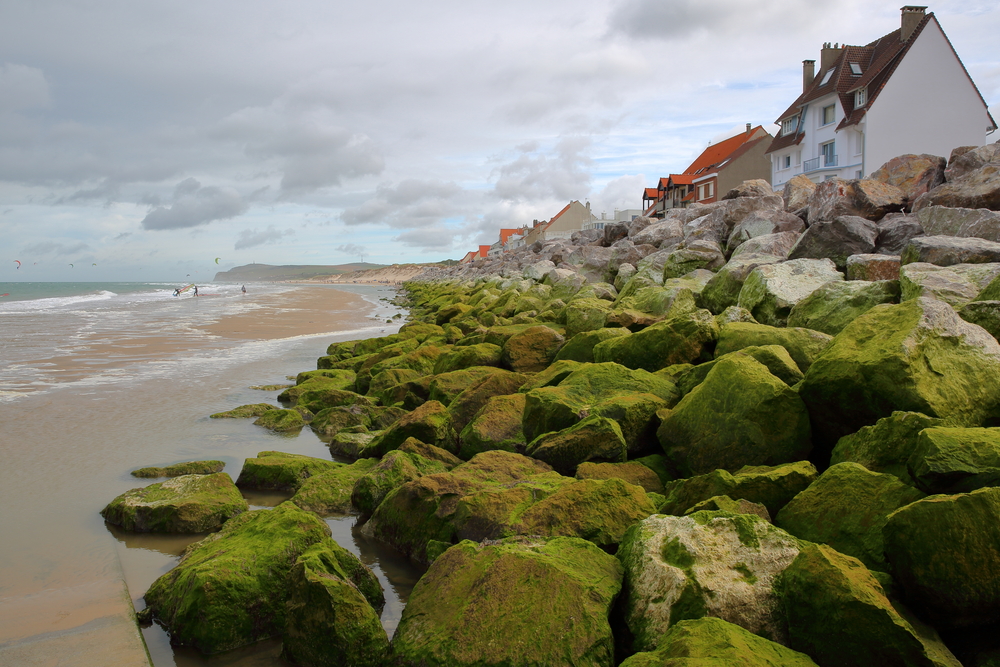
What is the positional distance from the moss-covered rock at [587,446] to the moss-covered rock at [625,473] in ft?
0.50

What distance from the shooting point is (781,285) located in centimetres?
678

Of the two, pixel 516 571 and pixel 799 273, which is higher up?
pixel 799 273

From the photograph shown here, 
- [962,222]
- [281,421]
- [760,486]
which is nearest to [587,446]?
[760,486]

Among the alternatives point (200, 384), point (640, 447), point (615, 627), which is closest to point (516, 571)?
point (615, 627)

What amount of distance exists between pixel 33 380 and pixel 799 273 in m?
10.5

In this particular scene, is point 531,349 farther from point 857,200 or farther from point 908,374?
point 857,200

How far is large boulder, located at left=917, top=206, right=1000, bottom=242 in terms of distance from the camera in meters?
7.17

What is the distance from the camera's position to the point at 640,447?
15.4 feet

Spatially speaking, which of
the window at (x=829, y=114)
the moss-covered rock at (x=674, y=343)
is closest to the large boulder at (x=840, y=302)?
the moss-covered rock at (x=674, y=343)

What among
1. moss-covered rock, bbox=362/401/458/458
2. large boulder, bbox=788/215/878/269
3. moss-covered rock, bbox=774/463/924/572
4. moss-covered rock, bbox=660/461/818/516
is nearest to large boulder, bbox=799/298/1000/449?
moss-covered rock, bbox=660/461/818/516

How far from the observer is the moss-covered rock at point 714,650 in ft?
6.78

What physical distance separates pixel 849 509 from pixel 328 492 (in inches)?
130

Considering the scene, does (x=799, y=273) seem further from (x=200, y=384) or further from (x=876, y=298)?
(x=200, y=384)

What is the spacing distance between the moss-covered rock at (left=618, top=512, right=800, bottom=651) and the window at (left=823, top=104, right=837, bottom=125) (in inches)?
1314
